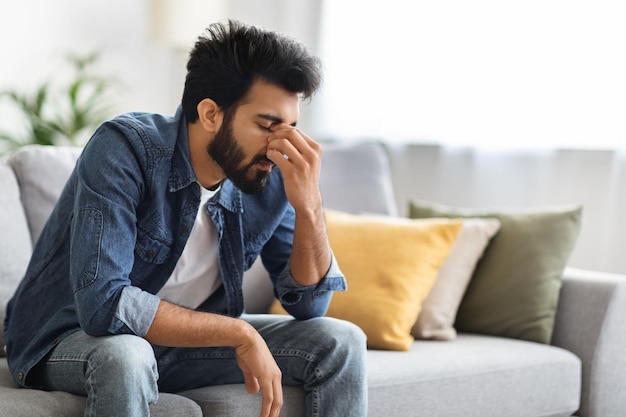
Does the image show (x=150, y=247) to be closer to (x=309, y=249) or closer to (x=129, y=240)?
(x=129, y=240)

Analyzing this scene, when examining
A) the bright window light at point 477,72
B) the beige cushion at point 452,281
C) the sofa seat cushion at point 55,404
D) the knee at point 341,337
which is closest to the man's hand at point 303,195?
the knee at point 341,337

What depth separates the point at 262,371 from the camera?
5.18ft

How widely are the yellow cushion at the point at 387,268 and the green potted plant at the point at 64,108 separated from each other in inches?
79.6

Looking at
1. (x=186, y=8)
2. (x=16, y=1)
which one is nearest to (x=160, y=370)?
(x=186, y=8)

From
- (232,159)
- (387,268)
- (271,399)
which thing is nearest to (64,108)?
(387,268)

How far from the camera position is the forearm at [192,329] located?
1.53 metres

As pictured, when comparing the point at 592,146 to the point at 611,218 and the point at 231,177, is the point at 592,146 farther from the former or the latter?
the point at 231,177

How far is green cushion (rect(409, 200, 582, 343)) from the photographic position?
2.38 m

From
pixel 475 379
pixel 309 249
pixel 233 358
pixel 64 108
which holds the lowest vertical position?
pixel 475 379

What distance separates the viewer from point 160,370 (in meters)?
1.77

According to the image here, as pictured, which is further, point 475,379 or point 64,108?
point 64,108

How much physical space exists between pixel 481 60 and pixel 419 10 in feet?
1.26

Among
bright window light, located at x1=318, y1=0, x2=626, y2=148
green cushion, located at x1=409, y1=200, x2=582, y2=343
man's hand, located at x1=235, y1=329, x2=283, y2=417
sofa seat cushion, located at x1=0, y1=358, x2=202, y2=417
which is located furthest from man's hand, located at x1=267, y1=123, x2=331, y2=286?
bright window light, located at x1=318, y1=0, x2=626, y2=148

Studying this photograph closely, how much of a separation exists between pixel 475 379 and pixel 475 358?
0.08 metres
